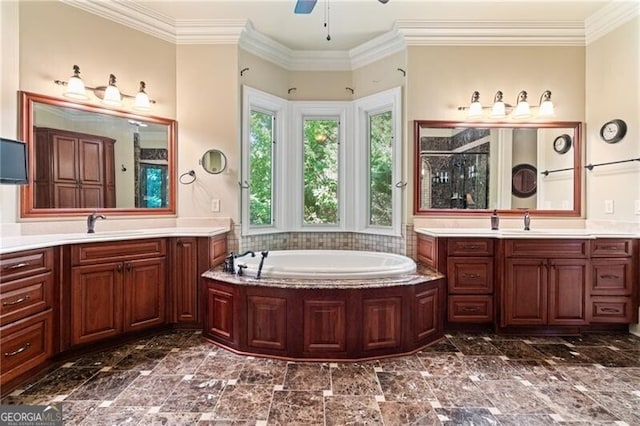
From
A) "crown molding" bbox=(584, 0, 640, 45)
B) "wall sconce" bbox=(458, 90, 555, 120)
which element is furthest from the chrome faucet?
"crown molding" bbox=(584, 0, 640, 45)

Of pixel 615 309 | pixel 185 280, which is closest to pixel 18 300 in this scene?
pixel 185 280

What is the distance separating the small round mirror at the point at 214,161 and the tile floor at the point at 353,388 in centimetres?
163

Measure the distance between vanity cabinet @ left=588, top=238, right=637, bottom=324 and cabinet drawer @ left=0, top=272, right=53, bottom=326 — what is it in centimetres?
412

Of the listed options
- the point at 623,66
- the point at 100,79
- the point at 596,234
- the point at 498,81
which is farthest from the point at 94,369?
the point at 623,66

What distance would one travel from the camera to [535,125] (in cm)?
348

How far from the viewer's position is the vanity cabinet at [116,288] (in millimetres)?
2434

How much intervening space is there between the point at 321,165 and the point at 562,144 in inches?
98.2

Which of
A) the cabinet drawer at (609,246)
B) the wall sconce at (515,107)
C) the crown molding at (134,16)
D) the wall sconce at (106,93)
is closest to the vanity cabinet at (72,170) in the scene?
the wall sconce at (106,93)

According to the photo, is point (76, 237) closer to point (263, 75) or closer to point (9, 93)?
point (9, 93)

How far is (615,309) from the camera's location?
292 cm

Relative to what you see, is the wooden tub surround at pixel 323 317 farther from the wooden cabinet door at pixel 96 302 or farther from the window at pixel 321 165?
the window at pixel 321 165

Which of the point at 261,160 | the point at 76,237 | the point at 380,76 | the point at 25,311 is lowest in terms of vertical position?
the point at 25,311

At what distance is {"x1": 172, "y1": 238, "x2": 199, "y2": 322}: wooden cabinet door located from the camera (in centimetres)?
296

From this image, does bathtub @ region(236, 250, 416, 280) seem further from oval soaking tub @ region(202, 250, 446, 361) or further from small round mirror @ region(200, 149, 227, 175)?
small round mirror @ region(200, 149, 227, 175)
